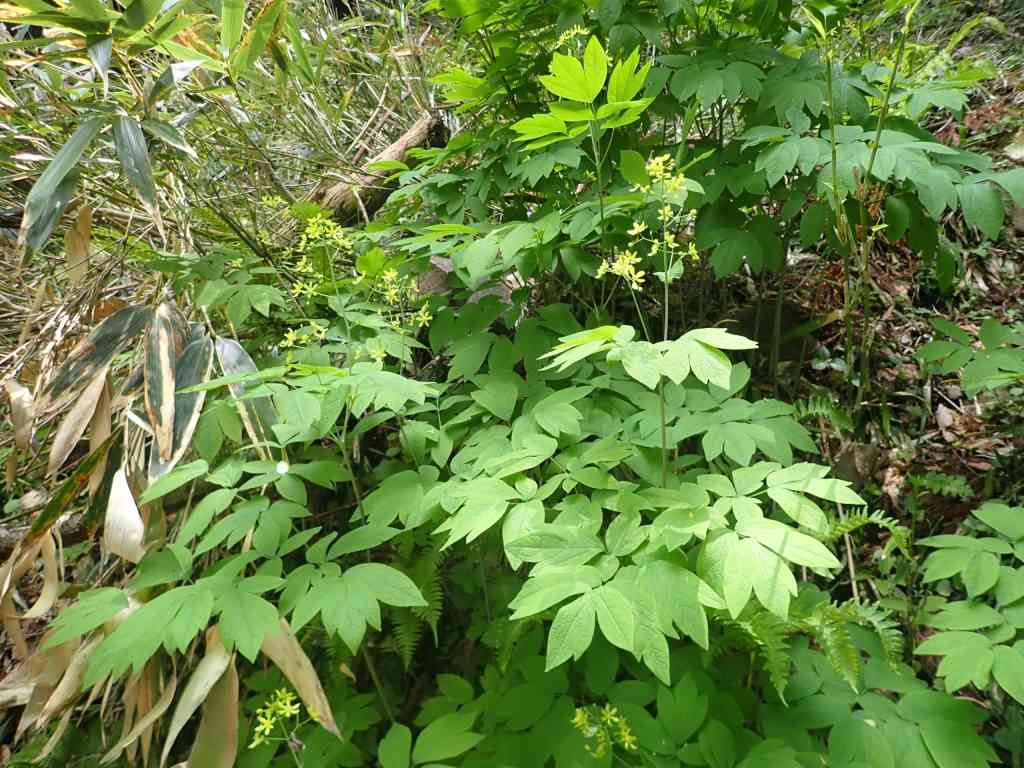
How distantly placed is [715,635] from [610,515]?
34cm

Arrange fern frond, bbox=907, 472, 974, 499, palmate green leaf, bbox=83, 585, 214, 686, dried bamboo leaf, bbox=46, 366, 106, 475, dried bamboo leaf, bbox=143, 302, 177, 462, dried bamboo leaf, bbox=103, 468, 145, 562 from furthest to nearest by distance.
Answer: fern frond, bbox=907, 472, 974, 499, dried bamboo leaf, bbox=46, 366, 106, 475, dried bamboo leaf, bbox=143, 302, 177, 462, dried bamboo leaf, bbox=103, 468, 145, 562, palmate green leaf, bbox=83, 585, 214, 686

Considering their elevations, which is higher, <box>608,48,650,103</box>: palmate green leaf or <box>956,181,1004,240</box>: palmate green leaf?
<box>608,48,650,103</box>: palmate green leaf

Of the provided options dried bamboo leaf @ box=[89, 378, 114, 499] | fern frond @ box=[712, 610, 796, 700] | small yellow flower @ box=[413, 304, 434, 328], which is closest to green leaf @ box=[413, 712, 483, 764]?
fern frond @ box=[712, 610, 796, 700]

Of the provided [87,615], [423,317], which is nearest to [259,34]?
[423,317]

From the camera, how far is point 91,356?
1.61 m

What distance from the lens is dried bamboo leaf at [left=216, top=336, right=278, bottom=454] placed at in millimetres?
1482

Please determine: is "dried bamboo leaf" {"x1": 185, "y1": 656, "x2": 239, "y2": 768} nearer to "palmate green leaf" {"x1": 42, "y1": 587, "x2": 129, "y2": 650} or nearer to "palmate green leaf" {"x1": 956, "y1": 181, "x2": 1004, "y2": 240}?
"palmate green leaf" {"x1": 42, "y1": 587, "x2": 129, "y2": 650}

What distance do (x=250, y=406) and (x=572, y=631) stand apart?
1.05m

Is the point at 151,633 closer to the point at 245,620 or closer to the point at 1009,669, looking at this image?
the point at 245,620

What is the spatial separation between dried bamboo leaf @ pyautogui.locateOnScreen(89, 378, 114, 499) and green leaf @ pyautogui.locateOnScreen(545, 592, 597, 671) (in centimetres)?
133

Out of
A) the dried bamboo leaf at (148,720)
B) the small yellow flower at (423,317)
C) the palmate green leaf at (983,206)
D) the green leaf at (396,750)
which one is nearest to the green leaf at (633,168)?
the small yellow flower at (423,317)

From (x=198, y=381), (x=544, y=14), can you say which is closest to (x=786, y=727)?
(x=198, y=381)

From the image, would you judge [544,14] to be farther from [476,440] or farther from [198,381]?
[198,381]

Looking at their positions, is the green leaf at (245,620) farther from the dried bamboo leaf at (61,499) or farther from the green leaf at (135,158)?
the green leaf at (135,158)
